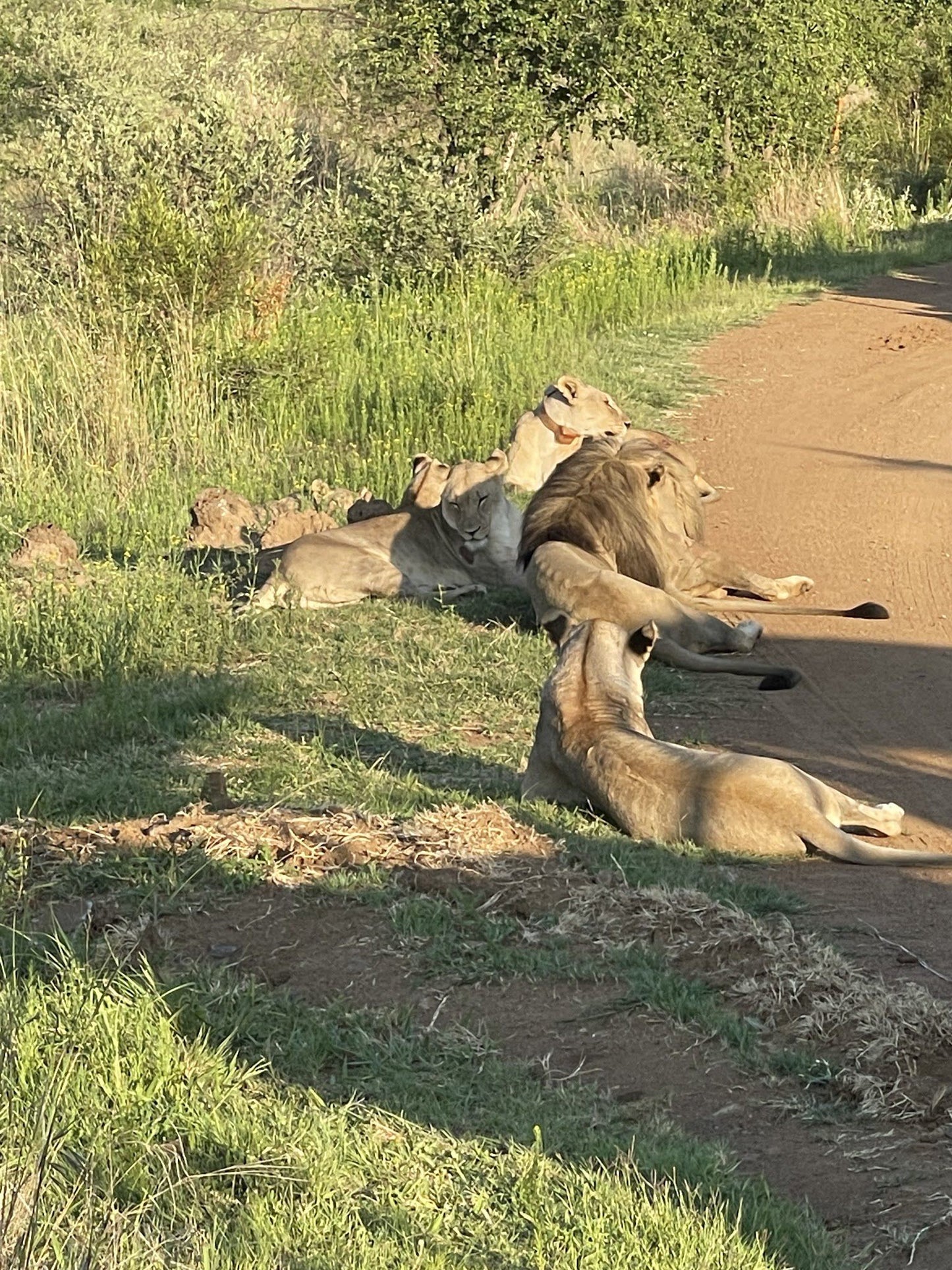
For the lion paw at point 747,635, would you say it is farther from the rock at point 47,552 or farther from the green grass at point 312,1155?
the green grass at point 312,1155

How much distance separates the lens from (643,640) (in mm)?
5973

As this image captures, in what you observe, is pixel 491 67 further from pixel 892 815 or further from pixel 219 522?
pixel 892 815

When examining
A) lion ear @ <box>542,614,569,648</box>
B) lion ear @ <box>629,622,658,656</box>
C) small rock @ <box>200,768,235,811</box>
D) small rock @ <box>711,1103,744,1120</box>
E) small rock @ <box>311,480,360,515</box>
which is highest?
lion ear @ <box>629,622,658,656</box>

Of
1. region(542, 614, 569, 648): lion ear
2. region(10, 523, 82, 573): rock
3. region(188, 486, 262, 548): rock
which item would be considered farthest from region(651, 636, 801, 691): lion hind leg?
region(10, 523, 82, 573): rock

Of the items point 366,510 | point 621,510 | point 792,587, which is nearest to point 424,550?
point 366,510

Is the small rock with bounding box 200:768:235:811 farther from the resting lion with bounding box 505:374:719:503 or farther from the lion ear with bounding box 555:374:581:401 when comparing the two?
the lion ear with bounding box 555:374:581:401

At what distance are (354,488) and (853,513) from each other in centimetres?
314

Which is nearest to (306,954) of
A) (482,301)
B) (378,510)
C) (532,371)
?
(378,510)

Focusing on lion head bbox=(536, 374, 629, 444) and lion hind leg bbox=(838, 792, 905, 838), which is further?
lion head bbox=(536, 374, 629, 444)

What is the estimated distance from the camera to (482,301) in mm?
15195

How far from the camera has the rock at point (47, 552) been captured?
9.42 m

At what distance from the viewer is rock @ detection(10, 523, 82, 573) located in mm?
9422

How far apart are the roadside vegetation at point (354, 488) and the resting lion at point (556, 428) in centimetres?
123

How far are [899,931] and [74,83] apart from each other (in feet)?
74.9
